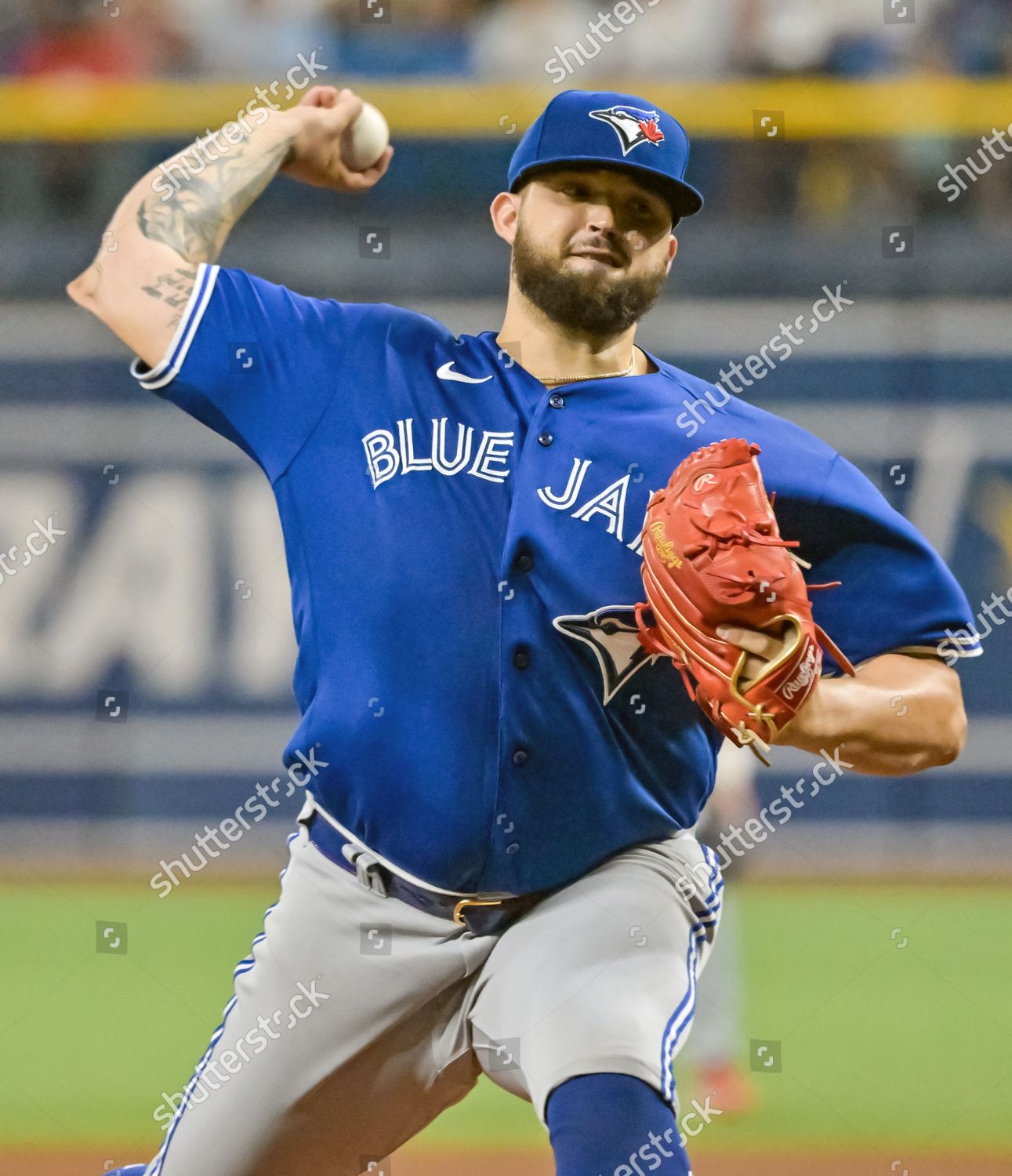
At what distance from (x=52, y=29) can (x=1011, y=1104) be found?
730cm

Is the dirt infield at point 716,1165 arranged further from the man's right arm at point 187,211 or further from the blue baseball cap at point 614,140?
the blue baseball cap at point 614,140

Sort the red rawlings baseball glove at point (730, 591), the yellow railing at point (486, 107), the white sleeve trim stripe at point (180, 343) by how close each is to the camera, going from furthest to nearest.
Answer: the yellow railing at point (486, 107) → the white sleeve trim stripe at point (180, 343) → the red rawlings baseball glove at point (730, 591)

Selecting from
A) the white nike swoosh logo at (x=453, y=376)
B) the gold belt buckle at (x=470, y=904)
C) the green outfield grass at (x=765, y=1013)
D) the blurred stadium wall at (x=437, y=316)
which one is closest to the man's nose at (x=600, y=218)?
the white nike swoosh logo at (x=453, y=376)

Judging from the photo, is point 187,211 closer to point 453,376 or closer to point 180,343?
point 180,343

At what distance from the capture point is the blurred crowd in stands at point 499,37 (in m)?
8.37

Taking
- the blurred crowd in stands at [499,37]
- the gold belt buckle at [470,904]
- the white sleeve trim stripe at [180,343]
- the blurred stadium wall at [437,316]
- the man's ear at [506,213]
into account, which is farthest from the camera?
the blurred crowd in stands at [499,37]

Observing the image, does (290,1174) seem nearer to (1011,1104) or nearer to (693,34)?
(1011,1104)

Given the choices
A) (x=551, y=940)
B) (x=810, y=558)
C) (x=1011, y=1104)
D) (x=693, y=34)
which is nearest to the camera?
(x=551, y=940)

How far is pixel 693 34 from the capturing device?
8562mm

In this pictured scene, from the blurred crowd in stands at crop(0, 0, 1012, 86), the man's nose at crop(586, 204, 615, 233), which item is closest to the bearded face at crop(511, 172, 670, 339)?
the man's nose at crop(586, 204, 615, 233)

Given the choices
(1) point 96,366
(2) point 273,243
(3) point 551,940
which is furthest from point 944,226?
(3) point 551,940


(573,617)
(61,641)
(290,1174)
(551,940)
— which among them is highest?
(573,617)

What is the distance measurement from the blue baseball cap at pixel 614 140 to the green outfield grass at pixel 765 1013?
9.27 ft

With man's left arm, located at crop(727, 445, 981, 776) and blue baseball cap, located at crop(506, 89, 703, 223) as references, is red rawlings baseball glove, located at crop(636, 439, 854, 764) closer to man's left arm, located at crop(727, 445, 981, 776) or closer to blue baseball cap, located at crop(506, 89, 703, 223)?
man's left arm, located at crop(727, 445, 981, 776)
